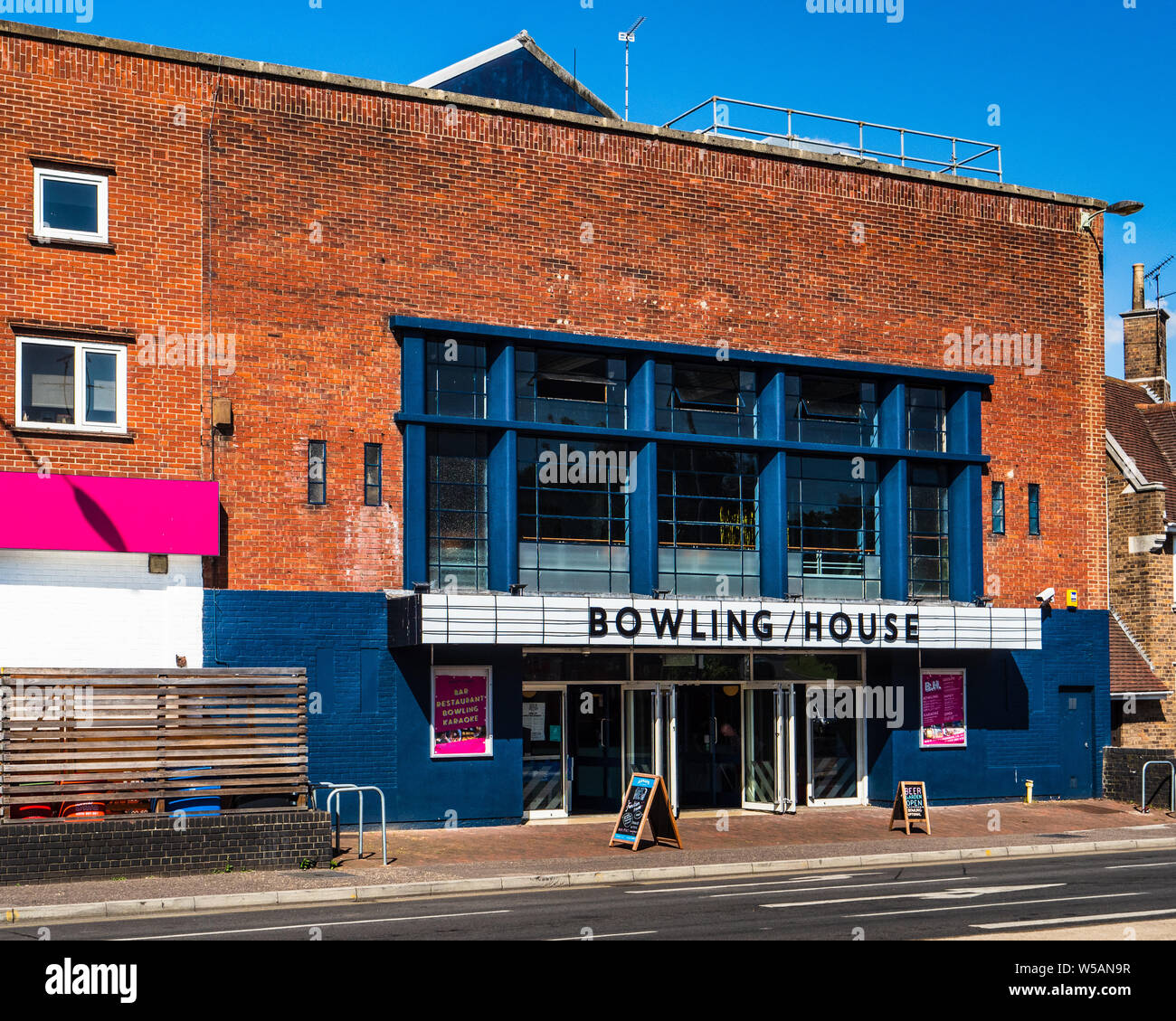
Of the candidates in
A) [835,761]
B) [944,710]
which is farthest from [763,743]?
[944,710]

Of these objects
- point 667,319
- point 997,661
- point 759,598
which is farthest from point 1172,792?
point 667,319

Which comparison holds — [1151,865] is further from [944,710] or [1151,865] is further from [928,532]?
[928,532]

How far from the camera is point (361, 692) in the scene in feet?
77.9

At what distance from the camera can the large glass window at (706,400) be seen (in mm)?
26734

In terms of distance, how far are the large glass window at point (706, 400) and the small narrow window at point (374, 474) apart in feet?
17.5

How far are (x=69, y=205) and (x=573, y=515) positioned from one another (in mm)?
9766

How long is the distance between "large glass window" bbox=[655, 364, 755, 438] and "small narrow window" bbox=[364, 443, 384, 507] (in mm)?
5334

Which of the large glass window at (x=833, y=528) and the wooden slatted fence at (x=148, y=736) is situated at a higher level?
the large glass window at (x=833, y=528)

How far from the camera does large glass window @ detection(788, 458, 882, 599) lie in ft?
91.6

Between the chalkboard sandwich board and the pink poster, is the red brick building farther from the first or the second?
the chalkboard sandwich board

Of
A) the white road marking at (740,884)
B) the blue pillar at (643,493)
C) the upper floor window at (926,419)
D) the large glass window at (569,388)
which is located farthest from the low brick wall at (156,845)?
the upper floor window at (926,419)

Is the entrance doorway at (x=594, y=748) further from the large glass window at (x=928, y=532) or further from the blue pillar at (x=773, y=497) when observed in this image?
the large glass window at (x=928, y=532)
